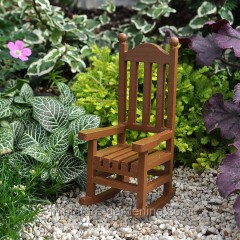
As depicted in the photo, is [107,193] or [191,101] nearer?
[107,193]

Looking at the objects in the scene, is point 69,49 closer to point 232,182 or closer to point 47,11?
point 47,11

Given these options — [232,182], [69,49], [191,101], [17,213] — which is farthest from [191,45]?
[17,213]

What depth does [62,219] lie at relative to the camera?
131 inches

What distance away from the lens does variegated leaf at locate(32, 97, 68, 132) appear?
3.74 meters

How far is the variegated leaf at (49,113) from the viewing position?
374cm

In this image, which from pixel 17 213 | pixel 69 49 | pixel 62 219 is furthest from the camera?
pixel 69 49

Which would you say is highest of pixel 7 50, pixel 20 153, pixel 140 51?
pixel 140 51

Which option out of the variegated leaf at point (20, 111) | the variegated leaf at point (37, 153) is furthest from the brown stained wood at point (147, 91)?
the variegated leaf at point (20, 111)

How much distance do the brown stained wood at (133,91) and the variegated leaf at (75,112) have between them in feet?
1.28

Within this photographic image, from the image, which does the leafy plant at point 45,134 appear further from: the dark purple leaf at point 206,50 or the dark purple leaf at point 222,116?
the dark purple leaf at point 206,50

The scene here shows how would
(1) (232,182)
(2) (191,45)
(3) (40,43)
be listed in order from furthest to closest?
(3) (40,43)
(2) (191,45)
(1) (232,182)

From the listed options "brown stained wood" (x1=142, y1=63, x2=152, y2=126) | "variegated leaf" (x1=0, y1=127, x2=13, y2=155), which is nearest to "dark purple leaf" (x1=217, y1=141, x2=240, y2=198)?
"brown stained wood" (x1=142, y1=63, x2=152, y2=126)

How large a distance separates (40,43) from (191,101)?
150cm

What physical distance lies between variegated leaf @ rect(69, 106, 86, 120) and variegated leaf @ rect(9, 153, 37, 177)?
16.6 inches
